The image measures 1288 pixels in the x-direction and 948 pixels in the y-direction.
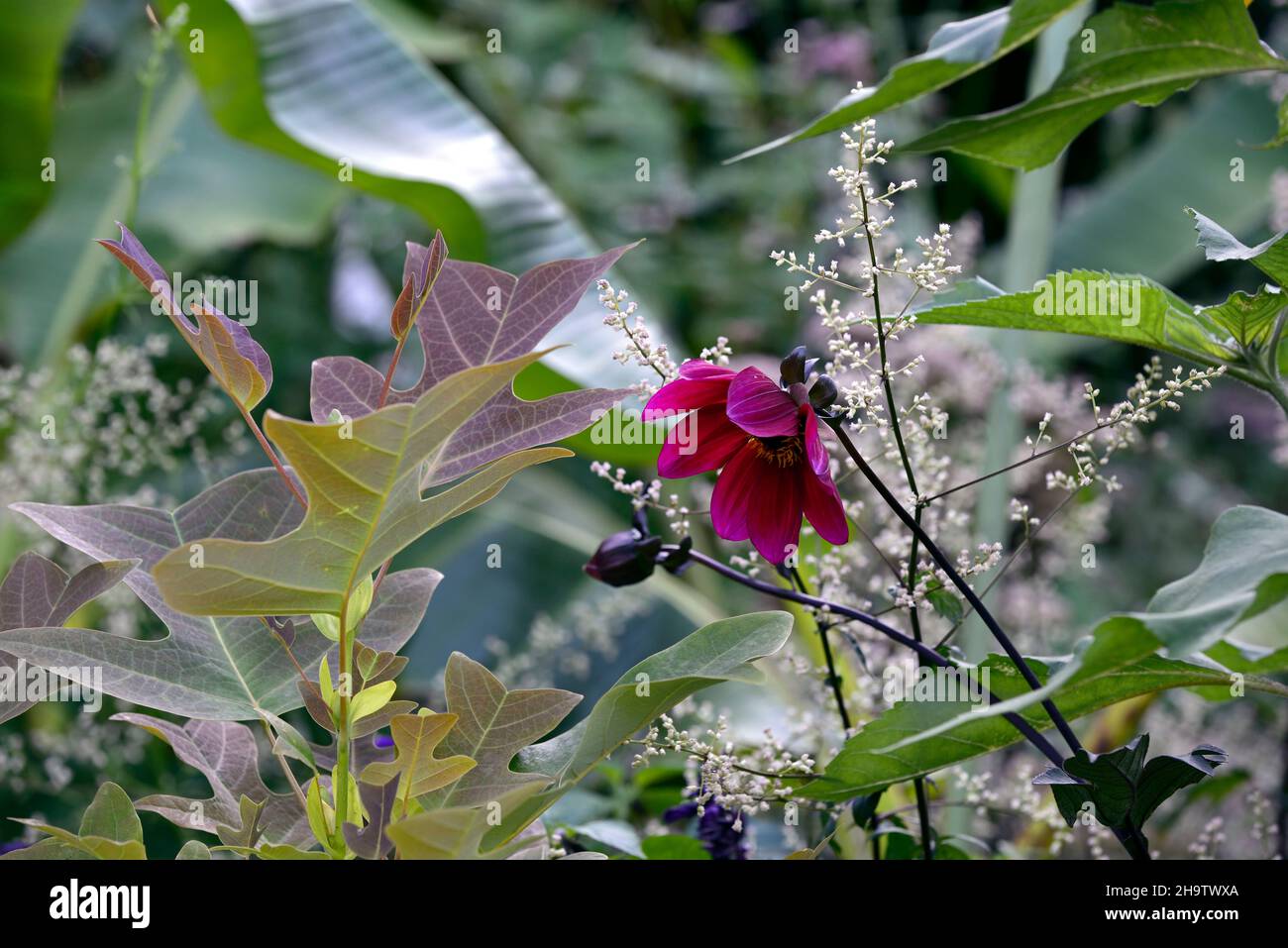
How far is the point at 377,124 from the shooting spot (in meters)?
1.27

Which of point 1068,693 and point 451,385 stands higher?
point 451,385

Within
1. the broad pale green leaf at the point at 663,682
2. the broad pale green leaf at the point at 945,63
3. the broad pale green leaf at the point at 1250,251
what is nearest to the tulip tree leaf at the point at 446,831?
the broad pale green leaf at the point at 663,682

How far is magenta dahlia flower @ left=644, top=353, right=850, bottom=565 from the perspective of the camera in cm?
42

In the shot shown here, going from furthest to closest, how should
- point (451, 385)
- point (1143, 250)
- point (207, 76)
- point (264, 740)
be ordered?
point (1143, 250)
point (207, 76)
point (264, 740)
point (451, 385)

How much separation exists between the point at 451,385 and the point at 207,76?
1.15 meters

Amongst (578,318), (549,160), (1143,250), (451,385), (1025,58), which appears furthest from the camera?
(1025,58)

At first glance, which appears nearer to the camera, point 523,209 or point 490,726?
point 490,726

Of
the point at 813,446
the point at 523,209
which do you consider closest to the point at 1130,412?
the point at 813,446

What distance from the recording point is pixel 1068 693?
16.9 inches

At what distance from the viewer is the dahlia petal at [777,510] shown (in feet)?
1.53

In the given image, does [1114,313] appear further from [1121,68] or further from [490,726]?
[490,726]

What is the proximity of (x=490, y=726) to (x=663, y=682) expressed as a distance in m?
0.09
